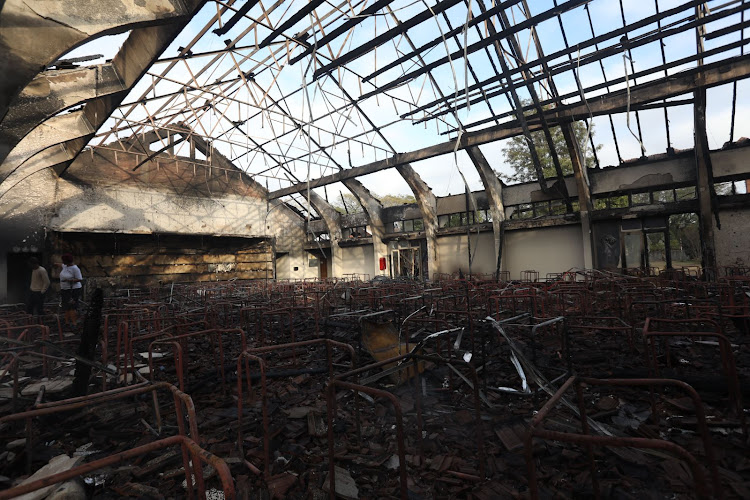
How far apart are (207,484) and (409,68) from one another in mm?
12689

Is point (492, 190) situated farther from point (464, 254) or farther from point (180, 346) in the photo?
point (180, 346)

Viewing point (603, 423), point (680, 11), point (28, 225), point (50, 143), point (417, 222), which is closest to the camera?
point (603, 423)

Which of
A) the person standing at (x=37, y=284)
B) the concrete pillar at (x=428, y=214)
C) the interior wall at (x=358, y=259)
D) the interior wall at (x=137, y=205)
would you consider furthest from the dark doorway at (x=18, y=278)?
the concrete pillar at (x=428, y=214)

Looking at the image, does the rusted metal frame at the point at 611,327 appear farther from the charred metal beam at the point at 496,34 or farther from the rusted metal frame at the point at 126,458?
the charred metal beam at the point at 496,34

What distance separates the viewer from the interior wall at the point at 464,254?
65.3 feet

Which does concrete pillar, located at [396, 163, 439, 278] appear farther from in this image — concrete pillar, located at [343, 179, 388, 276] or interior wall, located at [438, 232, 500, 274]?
concrete pillar, located at [343, 179, 388, 276]

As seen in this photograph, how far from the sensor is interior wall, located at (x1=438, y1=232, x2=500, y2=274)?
19.9m

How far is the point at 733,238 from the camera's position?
1385cm

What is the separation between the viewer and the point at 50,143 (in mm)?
10648

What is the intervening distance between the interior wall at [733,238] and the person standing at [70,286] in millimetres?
21581

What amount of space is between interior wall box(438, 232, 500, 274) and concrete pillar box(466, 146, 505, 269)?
26.4 inches

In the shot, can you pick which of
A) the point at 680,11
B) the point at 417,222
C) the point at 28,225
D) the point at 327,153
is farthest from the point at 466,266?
the point at 28,225

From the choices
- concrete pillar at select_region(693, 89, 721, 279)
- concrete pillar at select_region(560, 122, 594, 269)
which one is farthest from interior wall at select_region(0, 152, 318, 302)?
concrete pillar at select_region(693, 89, 721, 279)

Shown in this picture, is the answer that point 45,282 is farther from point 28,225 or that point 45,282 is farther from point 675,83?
point 675,83
